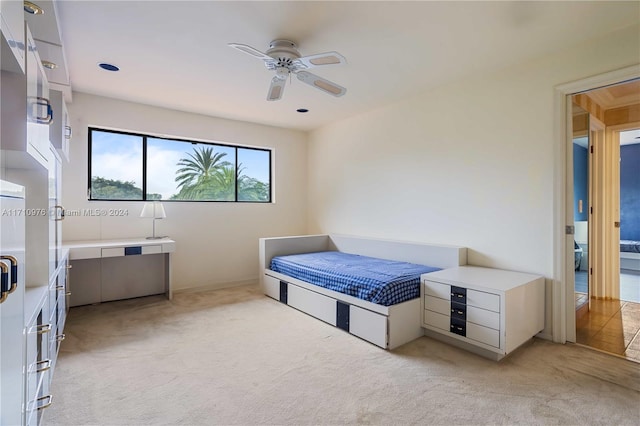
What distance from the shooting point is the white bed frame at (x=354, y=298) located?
266 centimetres

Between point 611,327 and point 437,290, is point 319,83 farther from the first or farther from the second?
point 611,327

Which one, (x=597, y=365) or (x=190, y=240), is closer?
(x=597, y=365)

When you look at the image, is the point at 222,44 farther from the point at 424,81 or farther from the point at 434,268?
the point at 434,268

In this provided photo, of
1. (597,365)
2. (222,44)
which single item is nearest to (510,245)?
(597,365)

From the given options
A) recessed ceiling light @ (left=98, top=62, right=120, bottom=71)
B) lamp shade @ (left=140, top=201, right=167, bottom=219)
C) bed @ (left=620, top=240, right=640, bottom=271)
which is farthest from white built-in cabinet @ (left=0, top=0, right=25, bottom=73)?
bed @ (left=620, top=240, right=640, bottom=271)

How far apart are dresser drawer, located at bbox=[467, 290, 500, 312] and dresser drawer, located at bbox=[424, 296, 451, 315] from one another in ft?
0.65

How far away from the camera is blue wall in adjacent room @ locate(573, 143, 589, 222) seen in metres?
2.96

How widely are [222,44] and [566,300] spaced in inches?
139

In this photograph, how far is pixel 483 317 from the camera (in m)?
2.43

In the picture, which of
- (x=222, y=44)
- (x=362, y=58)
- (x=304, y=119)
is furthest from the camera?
(x=304, y=119)

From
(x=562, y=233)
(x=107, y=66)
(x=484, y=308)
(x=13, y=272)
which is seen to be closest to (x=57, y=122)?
(x=107, y=66)

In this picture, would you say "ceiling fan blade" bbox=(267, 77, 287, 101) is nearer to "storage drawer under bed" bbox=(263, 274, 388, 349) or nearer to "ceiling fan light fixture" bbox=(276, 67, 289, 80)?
"ceiling fan light fixture" bbox=(276, 67, 289, 80)

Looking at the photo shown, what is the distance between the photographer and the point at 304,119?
4.82 meters

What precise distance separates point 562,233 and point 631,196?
3981 mm
